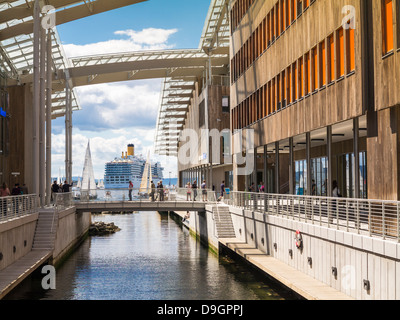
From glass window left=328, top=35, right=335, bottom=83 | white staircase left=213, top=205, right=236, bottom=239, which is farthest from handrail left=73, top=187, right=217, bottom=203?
glass window left=328, top=35, right=335, bottom=83

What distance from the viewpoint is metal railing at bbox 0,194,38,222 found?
80.7ft

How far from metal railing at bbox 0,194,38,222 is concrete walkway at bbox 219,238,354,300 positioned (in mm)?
10365

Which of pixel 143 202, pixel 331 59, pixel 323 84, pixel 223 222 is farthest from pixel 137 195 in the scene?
pixel 331 59

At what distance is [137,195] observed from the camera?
1752 inches

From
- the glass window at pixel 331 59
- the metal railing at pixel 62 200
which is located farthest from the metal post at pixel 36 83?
the glass window at pixel 331 59

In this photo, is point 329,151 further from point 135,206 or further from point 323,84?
point 135,206

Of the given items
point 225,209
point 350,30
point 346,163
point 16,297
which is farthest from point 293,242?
point 225,209

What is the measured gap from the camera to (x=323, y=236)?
19250 millimetres

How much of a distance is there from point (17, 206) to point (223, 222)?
13.9 metres

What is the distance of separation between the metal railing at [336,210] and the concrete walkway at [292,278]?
1877 millimetres

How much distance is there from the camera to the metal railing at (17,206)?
2461 centimetres

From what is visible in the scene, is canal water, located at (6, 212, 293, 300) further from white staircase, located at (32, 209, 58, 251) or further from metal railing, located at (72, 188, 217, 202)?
metal railing, located at (72, 188, 217, 202)

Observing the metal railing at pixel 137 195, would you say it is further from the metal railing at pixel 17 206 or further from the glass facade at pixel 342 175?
the metal railing at pixel 17 206
